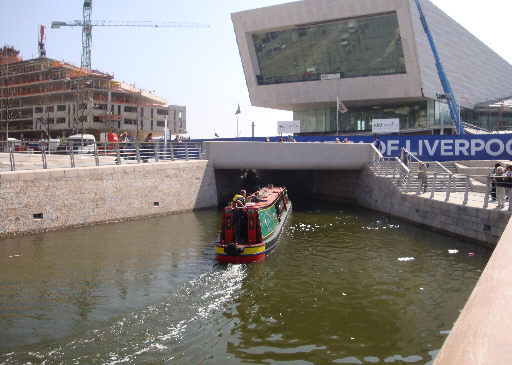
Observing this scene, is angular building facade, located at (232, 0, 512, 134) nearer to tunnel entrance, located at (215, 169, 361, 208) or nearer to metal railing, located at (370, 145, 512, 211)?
tunnel entrance, located at (215, 169, 361, 208)

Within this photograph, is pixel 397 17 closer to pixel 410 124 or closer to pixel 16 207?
pixel 410 124

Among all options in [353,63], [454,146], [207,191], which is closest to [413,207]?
[454,146]

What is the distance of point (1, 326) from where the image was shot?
8945 millimetres

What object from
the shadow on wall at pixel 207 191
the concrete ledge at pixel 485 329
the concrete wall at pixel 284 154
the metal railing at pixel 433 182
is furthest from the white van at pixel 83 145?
the concrete ledge at pixel 485 329

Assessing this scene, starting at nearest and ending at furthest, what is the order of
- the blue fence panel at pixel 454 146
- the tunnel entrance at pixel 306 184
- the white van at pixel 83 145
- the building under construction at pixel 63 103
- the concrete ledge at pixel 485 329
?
the concrete ledge at pixel 485 329
the white van at pixel 83 145
the blue fence panel at pixel 454 146
the tunnel entrance at pixel 306 184
the building under construction at pixel 63 103

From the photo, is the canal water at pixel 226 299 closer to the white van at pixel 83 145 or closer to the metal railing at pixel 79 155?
the metal railing at pixel 79 155

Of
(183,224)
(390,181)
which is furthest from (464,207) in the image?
(183,224)

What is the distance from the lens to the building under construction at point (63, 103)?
82000 millimetres

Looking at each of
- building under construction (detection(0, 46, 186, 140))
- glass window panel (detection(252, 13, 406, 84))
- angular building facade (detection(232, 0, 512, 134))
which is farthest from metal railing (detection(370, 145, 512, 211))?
building under construction (detection(0, 46, 186, 140))

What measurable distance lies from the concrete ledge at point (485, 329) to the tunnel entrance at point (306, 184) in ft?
84.6

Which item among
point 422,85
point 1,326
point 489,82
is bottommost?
point 1,326

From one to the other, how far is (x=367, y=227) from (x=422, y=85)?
27.7m

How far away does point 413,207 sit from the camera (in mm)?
21469

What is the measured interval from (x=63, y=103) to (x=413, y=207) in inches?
3073
